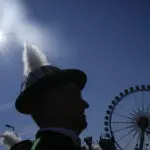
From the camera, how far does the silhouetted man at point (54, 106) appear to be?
3.10 meters

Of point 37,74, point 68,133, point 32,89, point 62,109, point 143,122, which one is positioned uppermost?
point 143,122

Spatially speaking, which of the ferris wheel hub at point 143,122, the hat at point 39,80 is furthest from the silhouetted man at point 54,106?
the ferris wheel hub at point 143,122

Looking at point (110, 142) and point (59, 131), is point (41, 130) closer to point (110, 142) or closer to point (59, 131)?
point (59, 131)

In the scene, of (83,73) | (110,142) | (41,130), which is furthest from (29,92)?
(110,142)

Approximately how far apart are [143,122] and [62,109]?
30849 millimetres

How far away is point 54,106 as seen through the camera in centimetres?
334

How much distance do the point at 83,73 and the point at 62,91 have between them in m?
0.62

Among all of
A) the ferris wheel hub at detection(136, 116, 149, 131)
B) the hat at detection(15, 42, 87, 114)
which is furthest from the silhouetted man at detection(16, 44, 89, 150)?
the ferris wheel hub at detection(136, 116, 149, 131)

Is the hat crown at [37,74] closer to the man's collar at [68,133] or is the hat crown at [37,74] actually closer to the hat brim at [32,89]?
the hat brim at [32,89]

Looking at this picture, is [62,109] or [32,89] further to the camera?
[32,89]

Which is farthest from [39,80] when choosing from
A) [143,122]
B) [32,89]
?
[143,122]

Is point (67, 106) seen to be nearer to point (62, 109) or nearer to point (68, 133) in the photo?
point (62, 109)

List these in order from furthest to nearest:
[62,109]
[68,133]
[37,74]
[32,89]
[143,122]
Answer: [143,122]
[37,74]
[32,89]
[62,109]
[68,133]

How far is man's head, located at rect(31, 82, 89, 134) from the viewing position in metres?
3.26
